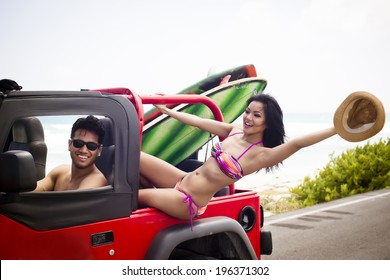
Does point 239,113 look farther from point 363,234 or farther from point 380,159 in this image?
point 380,159

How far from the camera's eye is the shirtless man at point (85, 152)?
2.97 m

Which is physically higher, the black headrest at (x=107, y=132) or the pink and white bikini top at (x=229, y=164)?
the black headrest at (x=107, y=132)

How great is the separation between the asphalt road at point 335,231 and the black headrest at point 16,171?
394cm

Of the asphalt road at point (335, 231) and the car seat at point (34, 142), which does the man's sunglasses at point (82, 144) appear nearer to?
Result: the car seat at point (34, 142)

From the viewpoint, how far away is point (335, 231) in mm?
6902

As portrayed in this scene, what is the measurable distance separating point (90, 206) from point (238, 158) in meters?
1.23

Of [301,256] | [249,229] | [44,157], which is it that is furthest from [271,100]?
[301,256]

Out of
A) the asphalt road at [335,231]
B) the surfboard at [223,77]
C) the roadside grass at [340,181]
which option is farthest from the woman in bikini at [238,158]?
the roadside grass at [340,181]

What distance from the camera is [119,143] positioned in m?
2.94

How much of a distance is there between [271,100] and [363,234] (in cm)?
383

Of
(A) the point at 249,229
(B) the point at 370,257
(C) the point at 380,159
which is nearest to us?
(A) the point at 249,229

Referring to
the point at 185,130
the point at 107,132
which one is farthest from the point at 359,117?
the point at 185,130

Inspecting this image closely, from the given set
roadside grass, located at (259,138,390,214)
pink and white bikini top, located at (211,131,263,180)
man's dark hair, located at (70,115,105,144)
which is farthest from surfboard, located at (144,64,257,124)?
roadside grass, located at (259,138,390,214)

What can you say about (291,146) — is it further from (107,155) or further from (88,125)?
(88,125)
